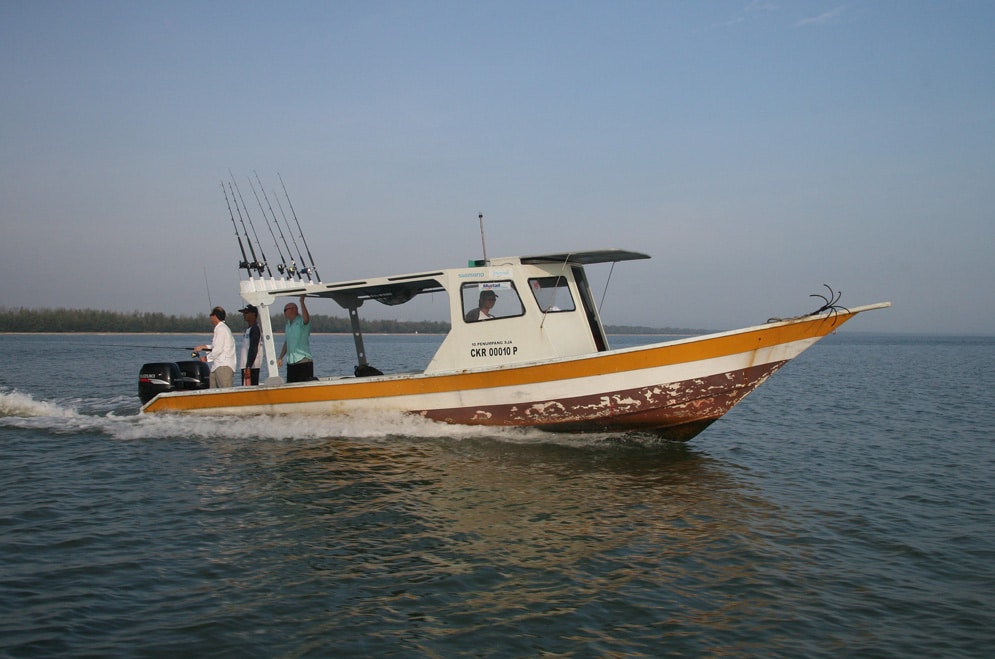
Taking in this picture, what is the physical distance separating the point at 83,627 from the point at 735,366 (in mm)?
8321

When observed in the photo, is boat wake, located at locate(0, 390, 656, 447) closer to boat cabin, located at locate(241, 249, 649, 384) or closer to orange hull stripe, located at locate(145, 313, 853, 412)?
orange hull stripe, located at locate(145, 313, 853, 412)

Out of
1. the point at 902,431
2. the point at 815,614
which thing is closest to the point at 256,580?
the point at 815,614

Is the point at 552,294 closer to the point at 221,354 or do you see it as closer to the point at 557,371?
the point at 557,371

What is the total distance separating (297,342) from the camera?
13031mm

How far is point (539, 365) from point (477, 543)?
4119 millimetres

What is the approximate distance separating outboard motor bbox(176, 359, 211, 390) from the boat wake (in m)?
1.12

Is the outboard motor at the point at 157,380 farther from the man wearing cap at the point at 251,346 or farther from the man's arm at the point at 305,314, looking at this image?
the man's arm at the point at 305,314

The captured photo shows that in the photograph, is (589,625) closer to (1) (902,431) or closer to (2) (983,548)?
(2) (983,548)

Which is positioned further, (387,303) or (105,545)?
(387,303)

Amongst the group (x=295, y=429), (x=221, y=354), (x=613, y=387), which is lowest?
(x=295, y=429)

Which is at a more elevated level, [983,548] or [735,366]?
[735,366]

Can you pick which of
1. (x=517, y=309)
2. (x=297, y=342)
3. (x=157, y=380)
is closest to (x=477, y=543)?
(x=517, y=309)

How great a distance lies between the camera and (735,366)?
1031 cm

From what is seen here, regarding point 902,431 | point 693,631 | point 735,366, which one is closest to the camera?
point 693,631
